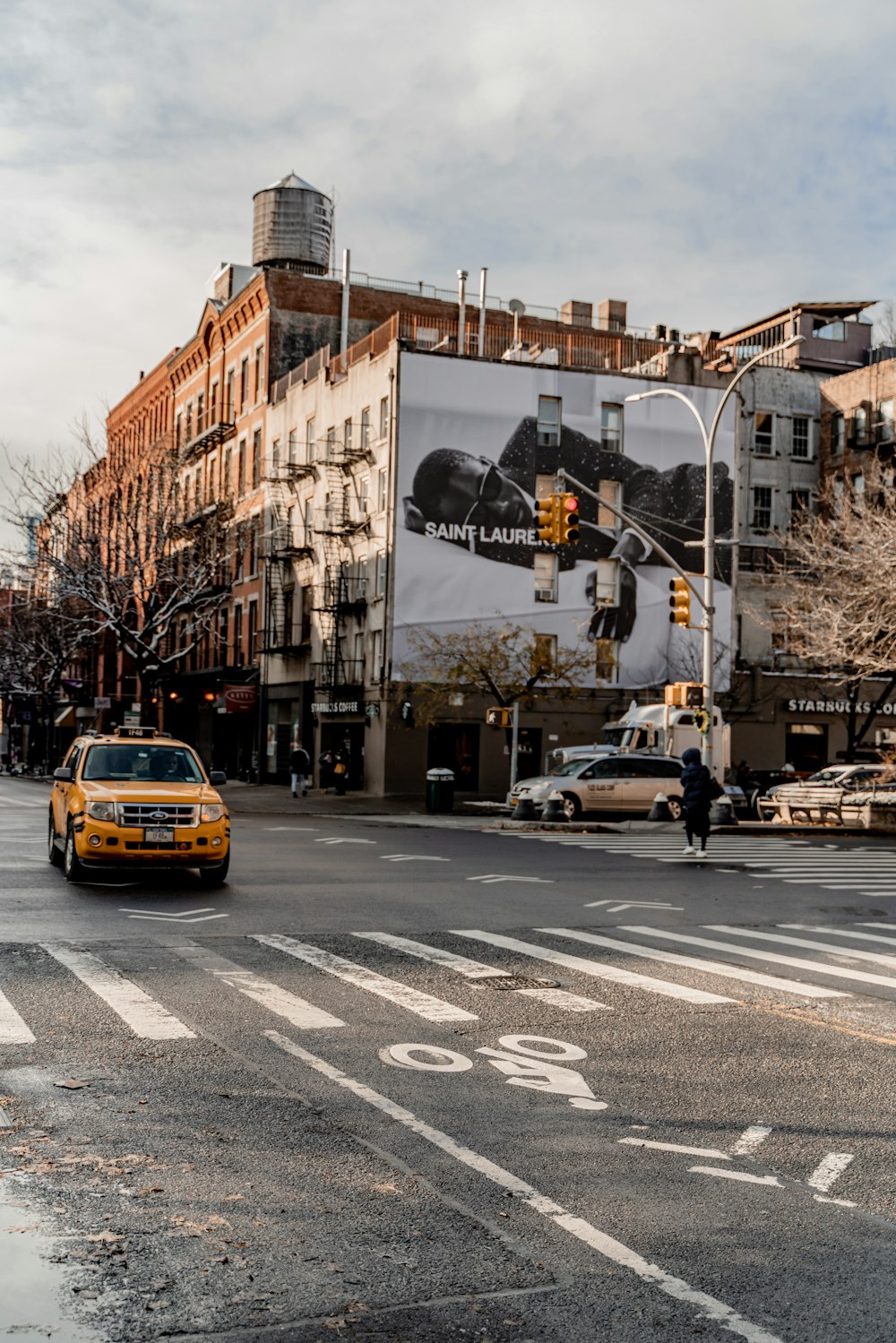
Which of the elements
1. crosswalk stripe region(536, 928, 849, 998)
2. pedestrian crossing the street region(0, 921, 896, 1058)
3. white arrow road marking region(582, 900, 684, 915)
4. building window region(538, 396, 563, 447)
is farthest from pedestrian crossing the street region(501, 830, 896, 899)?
building window region(538, 396, 563, 447)

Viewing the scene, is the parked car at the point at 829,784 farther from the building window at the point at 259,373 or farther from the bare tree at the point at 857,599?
the building window at the point at 259,373

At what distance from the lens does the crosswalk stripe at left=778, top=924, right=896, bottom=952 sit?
13.7m

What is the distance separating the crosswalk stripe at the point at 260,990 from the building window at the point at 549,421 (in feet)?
130

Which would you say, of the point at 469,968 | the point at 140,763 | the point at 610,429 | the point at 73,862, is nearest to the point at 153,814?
the point at 73,862

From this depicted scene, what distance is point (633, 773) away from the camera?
114 feet

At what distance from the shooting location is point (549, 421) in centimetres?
4997

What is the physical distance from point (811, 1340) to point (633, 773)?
3060 cm

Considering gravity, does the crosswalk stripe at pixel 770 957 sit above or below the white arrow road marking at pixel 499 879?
below

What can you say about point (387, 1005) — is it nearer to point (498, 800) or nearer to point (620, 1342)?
point (620, 1342)

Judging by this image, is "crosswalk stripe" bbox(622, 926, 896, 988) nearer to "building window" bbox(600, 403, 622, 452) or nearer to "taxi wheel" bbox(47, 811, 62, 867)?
"taxi wheel" bbox(47, 811, 62, 867)

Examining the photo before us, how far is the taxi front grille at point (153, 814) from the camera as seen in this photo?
16031 mm

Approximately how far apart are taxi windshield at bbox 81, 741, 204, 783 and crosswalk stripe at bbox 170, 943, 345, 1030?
573cm

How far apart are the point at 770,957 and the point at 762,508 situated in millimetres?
46632

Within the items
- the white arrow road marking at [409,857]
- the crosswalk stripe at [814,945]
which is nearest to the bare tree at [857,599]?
the white arrow road marking at [409,857]
